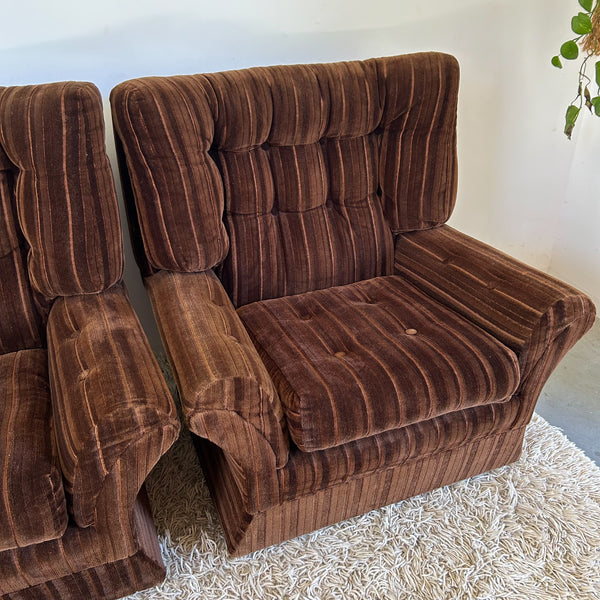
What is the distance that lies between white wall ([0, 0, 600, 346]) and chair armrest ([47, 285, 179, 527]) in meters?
0.75

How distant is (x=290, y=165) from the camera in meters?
1.58

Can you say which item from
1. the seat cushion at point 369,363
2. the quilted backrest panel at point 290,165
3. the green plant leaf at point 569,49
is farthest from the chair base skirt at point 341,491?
the green plant leaf at point 569,49

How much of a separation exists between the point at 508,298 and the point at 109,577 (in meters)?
1.09

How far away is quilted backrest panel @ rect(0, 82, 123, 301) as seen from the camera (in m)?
1.27

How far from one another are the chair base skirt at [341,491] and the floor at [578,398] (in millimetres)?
305

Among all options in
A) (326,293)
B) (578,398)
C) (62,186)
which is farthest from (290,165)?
(578,398)

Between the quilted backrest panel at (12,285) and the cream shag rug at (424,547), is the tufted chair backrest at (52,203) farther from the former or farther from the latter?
the cream shag rug at (424,547)

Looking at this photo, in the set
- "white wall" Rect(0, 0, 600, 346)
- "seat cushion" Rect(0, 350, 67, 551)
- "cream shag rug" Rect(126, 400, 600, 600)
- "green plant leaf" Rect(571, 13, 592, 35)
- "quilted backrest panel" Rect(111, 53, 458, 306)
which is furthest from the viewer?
"green plant leaf" Rect(571, 13, 592, 35)

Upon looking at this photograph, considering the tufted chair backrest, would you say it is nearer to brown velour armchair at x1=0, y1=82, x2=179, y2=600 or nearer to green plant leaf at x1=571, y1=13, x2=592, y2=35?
brown velour armchair at x1=0, y1=82, x2=179, y2=600

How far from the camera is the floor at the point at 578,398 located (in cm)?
171

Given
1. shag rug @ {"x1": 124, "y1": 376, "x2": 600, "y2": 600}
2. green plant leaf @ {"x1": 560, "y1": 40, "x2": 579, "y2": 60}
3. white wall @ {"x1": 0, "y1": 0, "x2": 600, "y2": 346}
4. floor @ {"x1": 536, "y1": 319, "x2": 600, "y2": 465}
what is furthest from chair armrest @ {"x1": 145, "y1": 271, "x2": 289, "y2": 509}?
green plant leaf @ {"x1": 560, "y1": 40, "x2": 579, "y2": 60}

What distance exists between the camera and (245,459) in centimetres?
115

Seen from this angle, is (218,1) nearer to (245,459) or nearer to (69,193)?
(69,193)

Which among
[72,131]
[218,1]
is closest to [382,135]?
[218,1]
